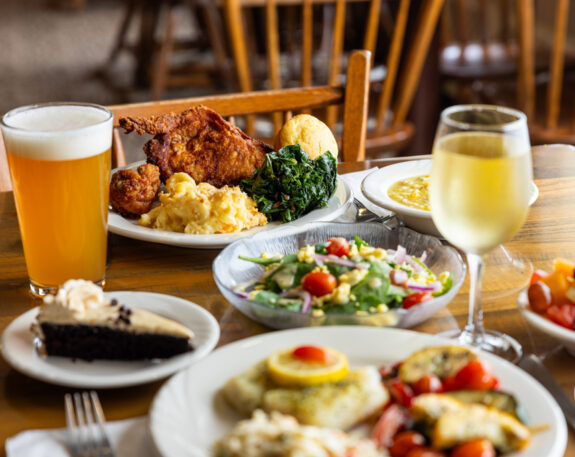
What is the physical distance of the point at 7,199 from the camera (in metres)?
1.71

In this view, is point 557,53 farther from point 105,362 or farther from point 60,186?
point 105,362

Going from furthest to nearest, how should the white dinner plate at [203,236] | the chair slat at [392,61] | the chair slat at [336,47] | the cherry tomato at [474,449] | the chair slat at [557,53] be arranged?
1. the chair slat at [557,53]
2. the chair slat at [392,61]
3. the chair slat at [336,47]
4. the white dinner plate at [203,236]
5. the cherry tomato at [474,449]

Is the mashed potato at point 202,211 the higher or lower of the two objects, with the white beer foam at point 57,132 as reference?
lower

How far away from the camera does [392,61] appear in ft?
9.73

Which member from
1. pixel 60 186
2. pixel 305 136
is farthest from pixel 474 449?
pixel 305 136

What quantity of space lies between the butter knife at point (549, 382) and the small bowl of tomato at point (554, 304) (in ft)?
0.15

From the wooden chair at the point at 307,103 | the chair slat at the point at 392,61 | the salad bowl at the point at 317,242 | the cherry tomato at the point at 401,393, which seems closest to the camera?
the cherry tomato at the point at 401,393

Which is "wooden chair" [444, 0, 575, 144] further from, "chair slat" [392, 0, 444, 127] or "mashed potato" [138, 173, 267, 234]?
"mashed potato" [138, 173, 267, 234]

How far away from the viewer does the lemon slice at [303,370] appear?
0.84m

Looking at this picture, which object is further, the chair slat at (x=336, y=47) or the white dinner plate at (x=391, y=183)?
the chair slat at (x=336, y=47)

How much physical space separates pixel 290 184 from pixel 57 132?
19.4 inches

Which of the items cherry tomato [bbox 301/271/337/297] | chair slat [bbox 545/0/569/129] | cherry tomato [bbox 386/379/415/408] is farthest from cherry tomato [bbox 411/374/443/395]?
chair slat [bbox 545/0/569/129]

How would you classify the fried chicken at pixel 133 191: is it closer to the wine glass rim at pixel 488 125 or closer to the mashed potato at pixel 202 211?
the mashed potato at pixel 202 211

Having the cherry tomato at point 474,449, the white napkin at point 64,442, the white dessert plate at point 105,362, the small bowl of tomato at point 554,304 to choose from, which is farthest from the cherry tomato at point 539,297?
the white napkin at point 64,442
